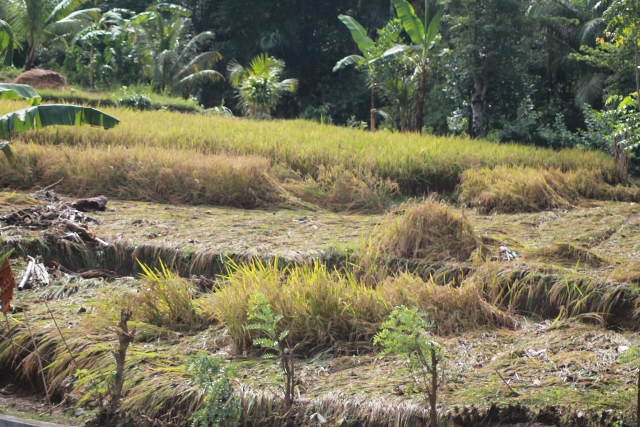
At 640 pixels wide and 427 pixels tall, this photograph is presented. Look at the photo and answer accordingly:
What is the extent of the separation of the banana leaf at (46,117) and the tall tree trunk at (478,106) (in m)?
8.41

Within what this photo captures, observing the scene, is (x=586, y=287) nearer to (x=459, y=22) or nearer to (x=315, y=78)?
(x=459, y=22)

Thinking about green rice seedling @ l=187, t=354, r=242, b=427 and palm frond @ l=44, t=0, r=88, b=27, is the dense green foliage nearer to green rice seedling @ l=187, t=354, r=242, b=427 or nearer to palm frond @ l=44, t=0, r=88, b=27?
palm frond @ l=44, t=0, r=88, b=27

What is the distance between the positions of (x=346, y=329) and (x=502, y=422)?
1066mm

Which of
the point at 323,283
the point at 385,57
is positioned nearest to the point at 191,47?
the point at 385,57

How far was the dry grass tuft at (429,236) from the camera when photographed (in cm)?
482

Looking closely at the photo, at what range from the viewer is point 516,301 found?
4.26m

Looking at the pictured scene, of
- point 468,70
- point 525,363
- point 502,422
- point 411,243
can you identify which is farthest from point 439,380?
point 468,70

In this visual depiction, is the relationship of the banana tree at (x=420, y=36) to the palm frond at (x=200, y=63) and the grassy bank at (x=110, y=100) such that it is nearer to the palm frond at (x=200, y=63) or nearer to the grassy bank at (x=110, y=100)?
the grassy bank at (x=110, y=100)

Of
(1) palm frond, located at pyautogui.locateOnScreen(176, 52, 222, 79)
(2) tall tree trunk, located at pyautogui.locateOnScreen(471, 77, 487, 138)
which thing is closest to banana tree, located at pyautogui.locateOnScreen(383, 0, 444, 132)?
(2) tall tree trunk, located at pyautogui.locateOnScreen(471, 77, 487, 138)

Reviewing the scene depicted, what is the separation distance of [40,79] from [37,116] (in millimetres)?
11687

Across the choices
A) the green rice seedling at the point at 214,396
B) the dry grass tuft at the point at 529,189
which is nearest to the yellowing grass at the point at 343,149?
the dry grass tuft at the point at 529,189

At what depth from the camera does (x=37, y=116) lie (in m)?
5.63

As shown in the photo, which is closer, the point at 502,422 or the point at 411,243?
the point at 502,422

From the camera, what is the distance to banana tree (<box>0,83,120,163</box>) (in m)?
5.48
